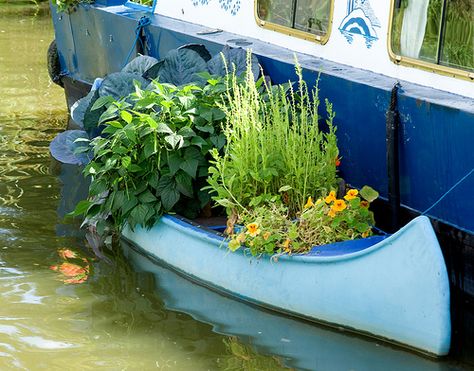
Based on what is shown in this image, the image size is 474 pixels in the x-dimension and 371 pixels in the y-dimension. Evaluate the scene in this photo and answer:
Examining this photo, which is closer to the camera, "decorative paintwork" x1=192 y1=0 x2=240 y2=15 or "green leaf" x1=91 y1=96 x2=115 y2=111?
"green leaf" x1=91 y1=96 x2=115 y2=111

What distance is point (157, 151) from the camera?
6.68m

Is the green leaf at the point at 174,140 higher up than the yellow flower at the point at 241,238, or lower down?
higher up

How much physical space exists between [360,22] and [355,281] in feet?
6.12

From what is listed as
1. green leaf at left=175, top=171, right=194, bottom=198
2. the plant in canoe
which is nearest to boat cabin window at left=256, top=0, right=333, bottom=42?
the plant in canoe

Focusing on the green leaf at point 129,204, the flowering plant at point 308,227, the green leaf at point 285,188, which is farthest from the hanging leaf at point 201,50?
the flowering plant at point 308,227

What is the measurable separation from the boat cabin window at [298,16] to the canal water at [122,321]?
1.93 m

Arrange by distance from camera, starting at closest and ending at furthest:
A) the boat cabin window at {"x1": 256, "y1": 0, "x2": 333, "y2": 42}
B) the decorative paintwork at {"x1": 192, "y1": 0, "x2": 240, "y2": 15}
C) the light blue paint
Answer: the light blue paint < the boat cabin window at {"x1": 256, "y1": 0, "x2": 333, "y2": 42} < the decorative paintwork at {"x1": 192, "y1": 0, "x2": 240, "y2": 15}

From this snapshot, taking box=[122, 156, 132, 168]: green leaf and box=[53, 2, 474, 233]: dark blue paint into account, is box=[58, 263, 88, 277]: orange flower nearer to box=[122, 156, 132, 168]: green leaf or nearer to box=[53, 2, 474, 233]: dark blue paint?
box=[122, 156, 132, 168]: green leaf

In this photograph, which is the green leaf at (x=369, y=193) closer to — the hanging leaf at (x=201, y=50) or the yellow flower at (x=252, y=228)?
the yellow flower at (x=252, y=228)

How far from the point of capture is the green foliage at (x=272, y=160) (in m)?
6.27

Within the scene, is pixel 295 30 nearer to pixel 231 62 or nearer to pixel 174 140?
pixel 231 62

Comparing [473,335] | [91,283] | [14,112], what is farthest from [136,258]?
[14,112]

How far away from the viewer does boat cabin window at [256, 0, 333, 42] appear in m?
6.89

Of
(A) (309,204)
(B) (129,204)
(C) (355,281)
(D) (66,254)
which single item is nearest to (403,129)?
(A) (309,204)
